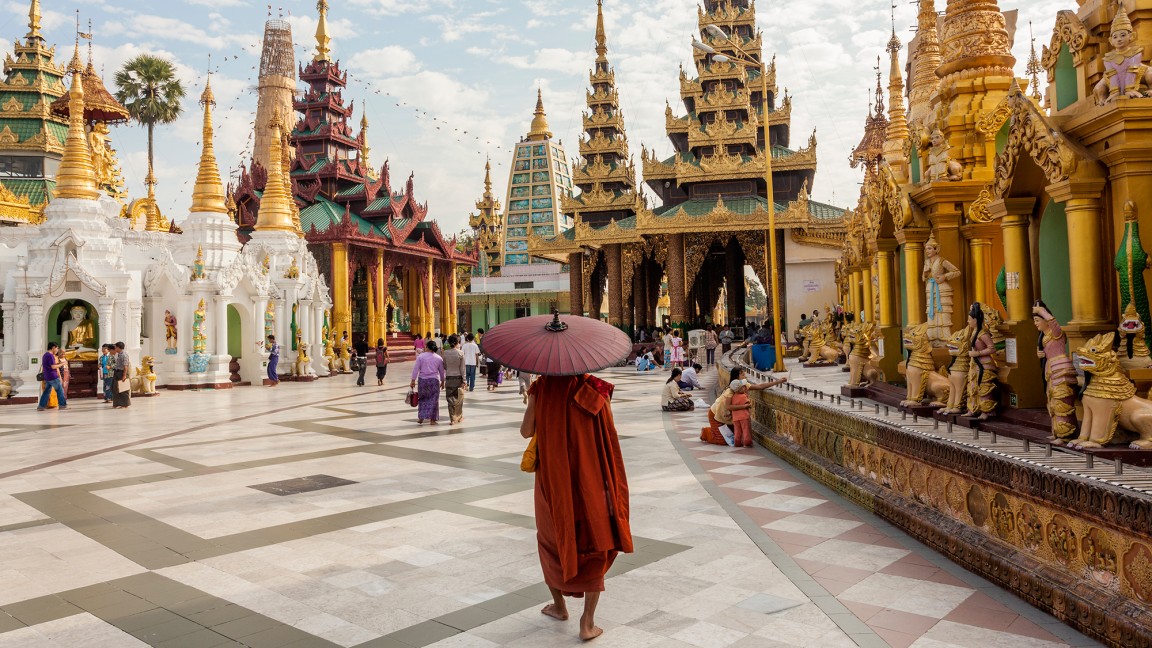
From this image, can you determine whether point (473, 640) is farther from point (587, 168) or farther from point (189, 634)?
point (587, 168)

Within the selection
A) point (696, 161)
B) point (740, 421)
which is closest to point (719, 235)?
point (696, 161)

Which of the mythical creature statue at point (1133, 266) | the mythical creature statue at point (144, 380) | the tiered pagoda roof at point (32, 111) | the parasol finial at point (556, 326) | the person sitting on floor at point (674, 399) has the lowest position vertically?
the person sitting on floor at point (674, 399)

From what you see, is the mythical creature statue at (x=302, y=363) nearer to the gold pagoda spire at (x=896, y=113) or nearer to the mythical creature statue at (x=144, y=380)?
the mythical creature statue at (x=144, y=380)

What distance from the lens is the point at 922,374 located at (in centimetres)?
718

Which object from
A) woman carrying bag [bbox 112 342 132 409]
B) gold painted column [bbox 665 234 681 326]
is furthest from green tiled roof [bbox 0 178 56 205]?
gold painted column [bbox 665 234 681 326]

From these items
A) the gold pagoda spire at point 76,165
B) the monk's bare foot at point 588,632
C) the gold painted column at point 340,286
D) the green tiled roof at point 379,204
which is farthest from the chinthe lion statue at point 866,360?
the green tiled roof at point 379,204

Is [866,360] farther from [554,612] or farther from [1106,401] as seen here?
[554,612]

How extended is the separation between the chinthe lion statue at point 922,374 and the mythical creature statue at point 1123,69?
2710 mm

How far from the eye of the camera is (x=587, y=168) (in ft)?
123

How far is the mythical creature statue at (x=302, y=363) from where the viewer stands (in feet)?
81.5

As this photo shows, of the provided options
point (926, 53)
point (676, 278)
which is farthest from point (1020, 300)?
point (676, 278)

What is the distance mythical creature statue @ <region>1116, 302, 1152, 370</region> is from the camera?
15.5 feet

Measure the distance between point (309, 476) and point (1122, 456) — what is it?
7.05m

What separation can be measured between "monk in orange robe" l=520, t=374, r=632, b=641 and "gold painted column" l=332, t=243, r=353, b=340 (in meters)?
30.7
